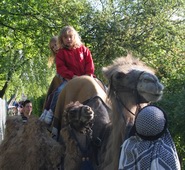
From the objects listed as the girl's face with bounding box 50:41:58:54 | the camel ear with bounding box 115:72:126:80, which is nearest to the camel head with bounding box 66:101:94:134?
the camel ear with bounding box 115:72:126:80

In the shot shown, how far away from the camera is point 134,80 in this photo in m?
4.32

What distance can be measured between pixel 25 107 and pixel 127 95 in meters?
8.22

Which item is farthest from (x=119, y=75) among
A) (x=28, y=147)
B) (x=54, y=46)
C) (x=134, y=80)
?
(x=54, y=46)

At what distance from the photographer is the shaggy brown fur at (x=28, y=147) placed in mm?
5348

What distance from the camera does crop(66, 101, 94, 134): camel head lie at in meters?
4.86

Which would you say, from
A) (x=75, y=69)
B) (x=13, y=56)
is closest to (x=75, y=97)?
(x=75, y=69)

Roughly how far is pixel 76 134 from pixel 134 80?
1059 mm

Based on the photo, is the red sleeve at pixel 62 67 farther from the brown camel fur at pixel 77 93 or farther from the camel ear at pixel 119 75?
the camel ear at pixel 119 75

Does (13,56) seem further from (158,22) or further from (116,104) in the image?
(116,104)

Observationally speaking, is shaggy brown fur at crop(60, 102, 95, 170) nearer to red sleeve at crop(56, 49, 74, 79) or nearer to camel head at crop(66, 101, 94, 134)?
camel head at crop(66, 101, 94, 134)

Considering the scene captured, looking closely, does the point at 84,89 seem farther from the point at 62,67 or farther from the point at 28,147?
the point at 62,67

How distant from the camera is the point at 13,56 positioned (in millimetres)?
26500

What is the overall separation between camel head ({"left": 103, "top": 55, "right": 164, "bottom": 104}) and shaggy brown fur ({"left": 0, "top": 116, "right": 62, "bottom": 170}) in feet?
3.63

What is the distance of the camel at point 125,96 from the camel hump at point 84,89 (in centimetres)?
95
